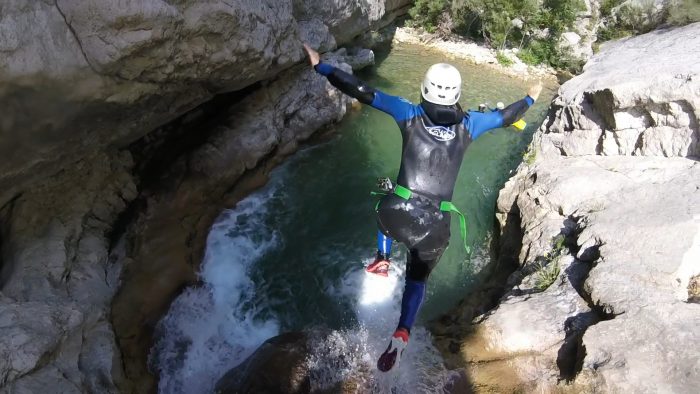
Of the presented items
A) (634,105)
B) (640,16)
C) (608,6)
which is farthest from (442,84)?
(608,6)

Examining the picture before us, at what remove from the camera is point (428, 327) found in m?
5.10

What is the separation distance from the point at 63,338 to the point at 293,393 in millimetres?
1858

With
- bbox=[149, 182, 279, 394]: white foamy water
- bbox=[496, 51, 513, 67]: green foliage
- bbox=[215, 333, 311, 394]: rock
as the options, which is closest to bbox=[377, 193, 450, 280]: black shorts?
bbox=[215, 333, 311, 394]: rock

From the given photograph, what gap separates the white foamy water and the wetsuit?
82.3 inches

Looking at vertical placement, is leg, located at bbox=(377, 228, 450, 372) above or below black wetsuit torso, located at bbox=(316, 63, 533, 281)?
below

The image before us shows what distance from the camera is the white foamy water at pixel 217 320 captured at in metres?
4.68

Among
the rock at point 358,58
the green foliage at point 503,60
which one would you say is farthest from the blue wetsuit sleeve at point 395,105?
the green foliage at point 503,60

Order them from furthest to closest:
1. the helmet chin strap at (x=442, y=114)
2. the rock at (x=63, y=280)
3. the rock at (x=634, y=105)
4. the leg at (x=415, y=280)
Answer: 1. the rock at (x=634, y=105)
2. the leg at (x=415, y=280)
3. the helmet chin strap at (x=442, y=114)
4. the rock at (x=63, y=280)

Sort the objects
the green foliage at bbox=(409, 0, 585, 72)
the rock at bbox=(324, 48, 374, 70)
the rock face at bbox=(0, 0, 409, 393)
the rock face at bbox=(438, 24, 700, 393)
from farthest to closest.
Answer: the green foliage at bbox=(409, 0, 585, 72), the rock at bbox=(324, 48, 374, 70), the rock face at bbox=(438, 24, 700, 393), the rock face at bbox=(0, 0, 409, 393)

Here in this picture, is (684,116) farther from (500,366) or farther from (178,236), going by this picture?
(178,236)

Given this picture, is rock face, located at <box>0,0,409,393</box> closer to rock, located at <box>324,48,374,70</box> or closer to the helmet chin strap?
the helmet chin strap

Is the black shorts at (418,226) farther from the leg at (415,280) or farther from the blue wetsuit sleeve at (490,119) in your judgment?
the blue wetsuit sleeve at (490,119)

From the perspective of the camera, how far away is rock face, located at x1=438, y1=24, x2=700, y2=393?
3.58 meters

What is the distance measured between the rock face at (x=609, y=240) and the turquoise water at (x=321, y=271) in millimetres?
731
